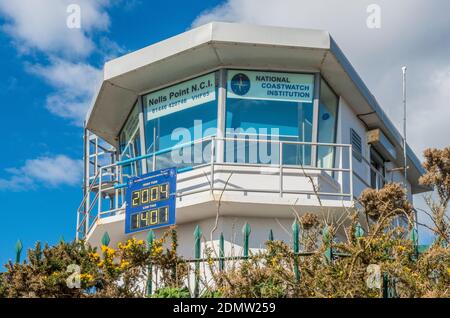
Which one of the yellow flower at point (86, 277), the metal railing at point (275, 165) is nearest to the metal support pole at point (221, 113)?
the metal railing at point (275, 165)

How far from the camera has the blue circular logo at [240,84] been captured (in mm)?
15023

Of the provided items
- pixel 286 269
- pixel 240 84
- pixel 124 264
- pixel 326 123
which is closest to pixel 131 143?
pixel 240 84

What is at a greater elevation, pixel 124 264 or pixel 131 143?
pixel 131 143

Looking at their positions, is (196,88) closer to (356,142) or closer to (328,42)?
(328,42)

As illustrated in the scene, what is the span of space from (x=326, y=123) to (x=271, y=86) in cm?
149

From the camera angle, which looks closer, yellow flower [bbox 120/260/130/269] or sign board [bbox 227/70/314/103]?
yellow flower [bbox 120/260/130/269]

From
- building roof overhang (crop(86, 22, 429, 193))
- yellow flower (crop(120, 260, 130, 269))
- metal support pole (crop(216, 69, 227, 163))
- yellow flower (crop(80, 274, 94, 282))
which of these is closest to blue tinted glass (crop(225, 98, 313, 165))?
metal support pole (crop(216, 69, 227, 163))

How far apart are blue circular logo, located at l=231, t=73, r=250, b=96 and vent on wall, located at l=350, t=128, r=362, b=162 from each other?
294cm

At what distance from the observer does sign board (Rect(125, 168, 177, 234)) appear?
12578 millimetres

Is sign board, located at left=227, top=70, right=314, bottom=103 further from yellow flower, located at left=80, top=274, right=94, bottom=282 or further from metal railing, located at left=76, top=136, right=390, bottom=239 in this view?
yellow flower, located at left=80, top=274, right=94, bottom=282

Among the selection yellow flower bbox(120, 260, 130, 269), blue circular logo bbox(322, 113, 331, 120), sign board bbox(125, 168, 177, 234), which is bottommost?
yellow flower bbox(120, 260, 130, 269)

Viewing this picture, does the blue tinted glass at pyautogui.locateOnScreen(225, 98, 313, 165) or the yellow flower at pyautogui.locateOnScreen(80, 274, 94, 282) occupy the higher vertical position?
the blue tinted glass at pyautogui.locateOnScreen(225, 98, 313, 165)

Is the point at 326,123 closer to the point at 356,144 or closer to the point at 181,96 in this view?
the point at 356,144

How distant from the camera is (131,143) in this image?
56.4ft
